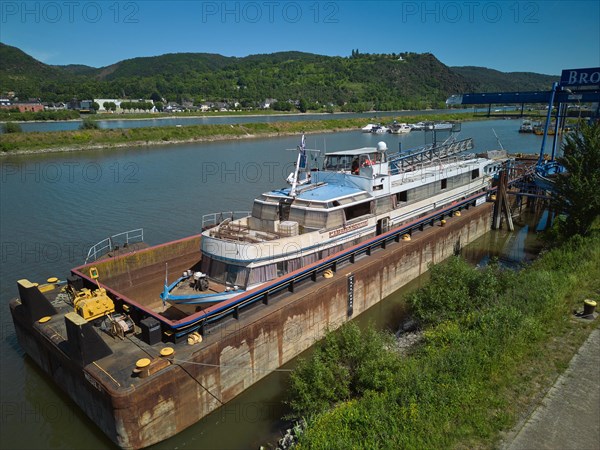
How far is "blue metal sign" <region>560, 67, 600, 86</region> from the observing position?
2647cm

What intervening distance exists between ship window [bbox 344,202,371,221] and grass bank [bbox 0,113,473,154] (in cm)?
6104

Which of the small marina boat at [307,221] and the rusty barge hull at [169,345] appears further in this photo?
the small marina boat at [307,221]

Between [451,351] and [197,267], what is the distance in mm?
12591

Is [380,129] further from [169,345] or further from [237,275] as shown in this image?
[169,345]

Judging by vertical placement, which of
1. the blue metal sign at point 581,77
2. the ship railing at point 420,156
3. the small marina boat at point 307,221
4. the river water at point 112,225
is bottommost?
the river water at point 112,225

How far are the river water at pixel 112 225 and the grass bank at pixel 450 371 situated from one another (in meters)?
2.61

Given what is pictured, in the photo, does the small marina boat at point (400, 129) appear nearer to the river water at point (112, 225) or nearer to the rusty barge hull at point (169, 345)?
the river water at point (112, 225)

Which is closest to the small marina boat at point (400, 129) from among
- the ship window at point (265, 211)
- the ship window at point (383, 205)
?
the ship window at point (383, 205)

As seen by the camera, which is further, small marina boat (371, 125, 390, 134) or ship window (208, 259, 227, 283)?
small marina boat (371, 125, 390, 134)

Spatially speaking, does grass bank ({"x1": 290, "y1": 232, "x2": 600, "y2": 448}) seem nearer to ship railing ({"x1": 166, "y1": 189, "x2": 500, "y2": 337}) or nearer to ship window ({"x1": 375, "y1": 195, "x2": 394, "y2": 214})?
ship railing ({"x1": 166, "y1": 189, "x2": 500, "y2": 337})

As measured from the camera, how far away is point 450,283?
15039 millimetres

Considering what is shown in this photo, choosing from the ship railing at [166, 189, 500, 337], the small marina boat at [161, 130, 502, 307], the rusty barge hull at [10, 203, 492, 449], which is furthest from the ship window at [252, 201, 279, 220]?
the rusty barge hull at [10, 203, 492, 449]

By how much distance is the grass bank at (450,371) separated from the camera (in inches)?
328

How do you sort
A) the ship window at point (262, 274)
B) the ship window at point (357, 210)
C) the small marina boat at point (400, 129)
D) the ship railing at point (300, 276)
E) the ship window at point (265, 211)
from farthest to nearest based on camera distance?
the small marina boat at point (400, 129) < the ship window at point (357, 210) < the ship window at point (265, 211) < the ship window at point (262, 274) < the ship railing at point (300, 276)
